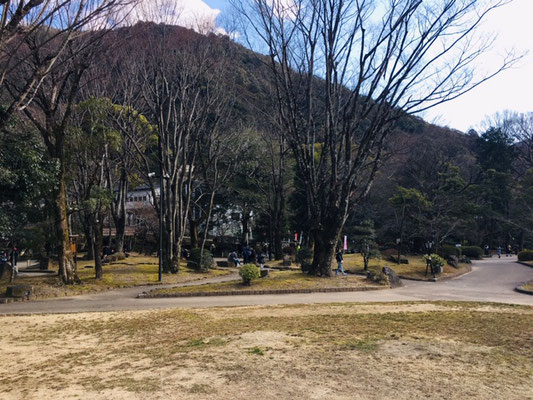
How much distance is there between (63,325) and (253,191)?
28.0 metres

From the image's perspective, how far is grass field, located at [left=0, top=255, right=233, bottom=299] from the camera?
15730 millimetres

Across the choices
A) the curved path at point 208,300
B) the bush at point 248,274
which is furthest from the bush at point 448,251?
the bush at point 248,274

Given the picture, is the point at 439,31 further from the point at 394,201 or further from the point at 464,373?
the point at 394,201

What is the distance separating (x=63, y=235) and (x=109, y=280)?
3.06 m

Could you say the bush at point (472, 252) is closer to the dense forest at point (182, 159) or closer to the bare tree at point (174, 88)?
the dense forest at point (182, 159)

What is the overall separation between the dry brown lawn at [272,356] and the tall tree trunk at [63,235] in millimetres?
7026

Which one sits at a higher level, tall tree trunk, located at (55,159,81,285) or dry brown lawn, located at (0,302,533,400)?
tall tree trunk, located at (55,159,81,285)

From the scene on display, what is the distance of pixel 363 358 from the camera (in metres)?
6.11

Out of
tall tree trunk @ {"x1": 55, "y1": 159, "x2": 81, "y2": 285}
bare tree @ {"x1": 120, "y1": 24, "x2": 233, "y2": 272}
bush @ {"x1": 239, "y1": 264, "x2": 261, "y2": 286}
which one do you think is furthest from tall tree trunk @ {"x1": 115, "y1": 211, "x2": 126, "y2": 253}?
bush @ {"x1": 239, "y1": 264, "x2": 261, "y2": 286}

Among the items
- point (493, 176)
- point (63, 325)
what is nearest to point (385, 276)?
point (63, 325)

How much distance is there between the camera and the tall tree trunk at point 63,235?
1675cm

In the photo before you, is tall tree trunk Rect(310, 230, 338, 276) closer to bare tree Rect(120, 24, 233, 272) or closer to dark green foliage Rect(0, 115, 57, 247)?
bare tree Rect(120, 24, 233, 272)

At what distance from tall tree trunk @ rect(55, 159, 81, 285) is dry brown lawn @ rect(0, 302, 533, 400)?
23.1ft

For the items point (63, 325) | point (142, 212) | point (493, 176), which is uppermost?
point (493, 176)
